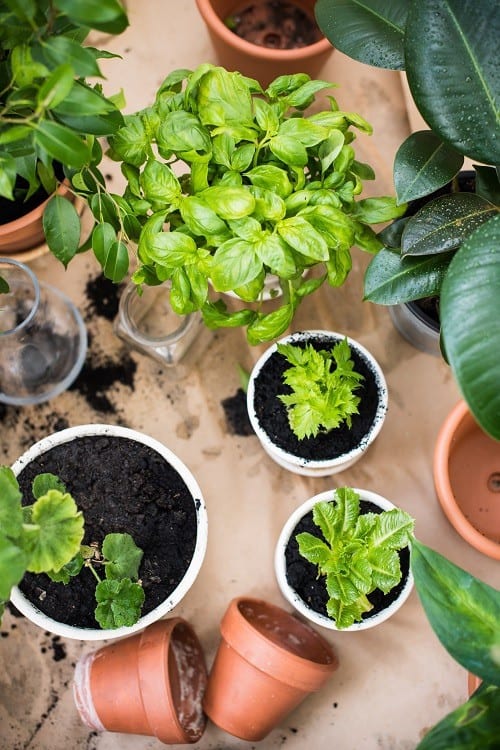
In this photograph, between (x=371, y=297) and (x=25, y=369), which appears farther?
(x=25, y=369)

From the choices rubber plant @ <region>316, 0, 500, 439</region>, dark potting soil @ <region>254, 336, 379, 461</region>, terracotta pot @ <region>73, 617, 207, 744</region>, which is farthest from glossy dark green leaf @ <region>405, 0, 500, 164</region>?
terracotta pot @ <region>73, 617, 207, 744</region>

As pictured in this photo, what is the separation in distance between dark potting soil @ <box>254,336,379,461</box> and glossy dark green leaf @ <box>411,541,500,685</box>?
383mm

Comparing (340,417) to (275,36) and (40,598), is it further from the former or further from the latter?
(275,36)

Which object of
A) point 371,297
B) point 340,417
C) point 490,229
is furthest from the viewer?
point 340,417

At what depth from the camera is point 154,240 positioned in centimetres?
96

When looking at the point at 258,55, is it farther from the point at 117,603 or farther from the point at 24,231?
the point at 117,603

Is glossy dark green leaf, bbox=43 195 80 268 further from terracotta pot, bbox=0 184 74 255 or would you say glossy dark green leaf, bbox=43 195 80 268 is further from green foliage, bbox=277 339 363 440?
green foliage, bbox=277 339 363 440

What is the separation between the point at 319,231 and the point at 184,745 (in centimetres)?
87

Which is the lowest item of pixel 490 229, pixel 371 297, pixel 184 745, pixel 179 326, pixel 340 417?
pixel 184 745

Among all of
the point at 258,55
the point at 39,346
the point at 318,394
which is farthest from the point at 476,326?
the point at 39,346

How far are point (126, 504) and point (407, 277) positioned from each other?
52 cm

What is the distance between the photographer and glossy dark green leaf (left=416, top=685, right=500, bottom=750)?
2.60 feet

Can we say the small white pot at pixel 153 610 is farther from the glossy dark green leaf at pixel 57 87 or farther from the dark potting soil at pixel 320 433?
the glossy dark green leaf at pixel 57 87

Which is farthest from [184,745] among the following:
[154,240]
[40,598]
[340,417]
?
[154,240]
